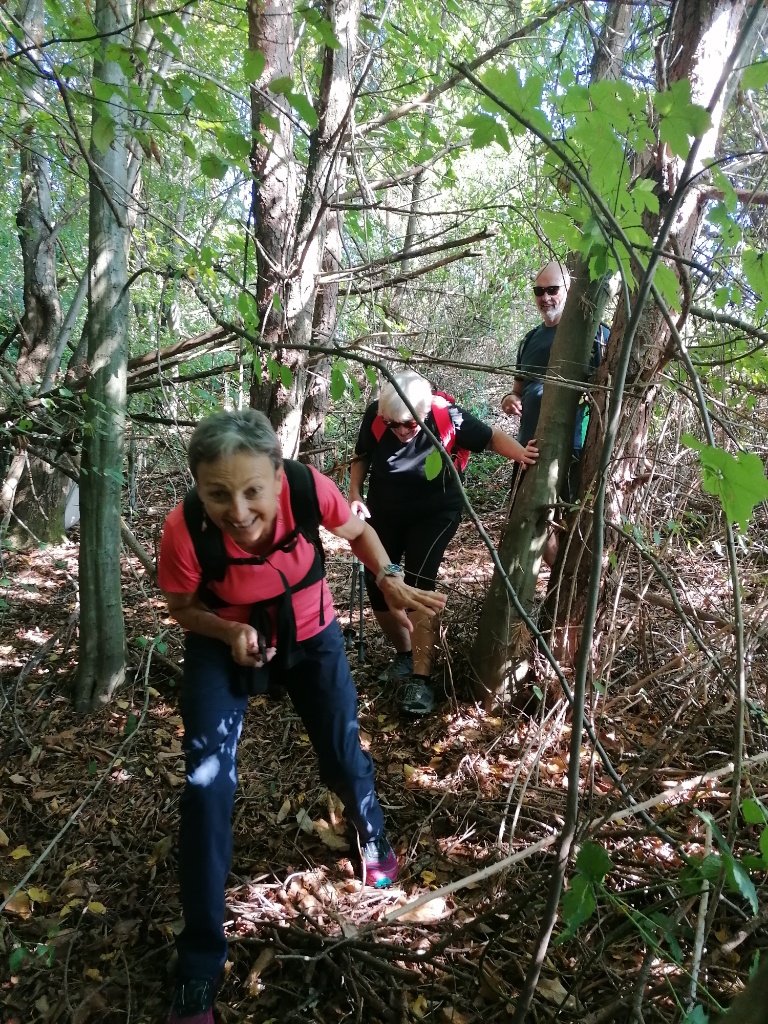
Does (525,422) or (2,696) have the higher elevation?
(525,422)

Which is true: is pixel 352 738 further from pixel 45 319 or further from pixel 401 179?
pixel 45 319

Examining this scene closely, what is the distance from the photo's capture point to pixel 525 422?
3.73 metres

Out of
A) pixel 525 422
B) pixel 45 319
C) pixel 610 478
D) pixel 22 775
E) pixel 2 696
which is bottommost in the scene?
pixel 22 775

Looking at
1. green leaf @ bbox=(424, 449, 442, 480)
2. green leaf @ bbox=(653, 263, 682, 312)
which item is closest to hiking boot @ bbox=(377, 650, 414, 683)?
green leaf @ bbox=(424, 449, 442, 480)

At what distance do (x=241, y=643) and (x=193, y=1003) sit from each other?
3.60ft

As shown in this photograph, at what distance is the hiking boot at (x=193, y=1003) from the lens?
177 centimetres

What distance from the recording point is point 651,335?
2.49 metres

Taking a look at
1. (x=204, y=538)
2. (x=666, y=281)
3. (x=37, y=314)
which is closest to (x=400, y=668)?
(x=204, y=538)

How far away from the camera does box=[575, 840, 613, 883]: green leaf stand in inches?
42.6

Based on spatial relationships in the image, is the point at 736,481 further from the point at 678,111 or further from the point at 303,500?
the point at 303,500

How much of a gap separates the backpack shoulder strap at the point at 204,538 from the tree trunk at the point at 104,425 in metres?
1.36

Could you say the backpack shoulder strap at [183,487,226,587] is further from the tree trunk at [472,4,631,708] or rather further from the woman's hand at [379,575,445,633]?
the tree trunk at [472,4,631,708]

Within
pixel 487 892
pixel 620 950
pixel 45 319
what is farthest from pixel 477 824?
→ pixel 45 319

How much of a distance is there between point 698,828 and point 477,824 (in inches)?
34.1
